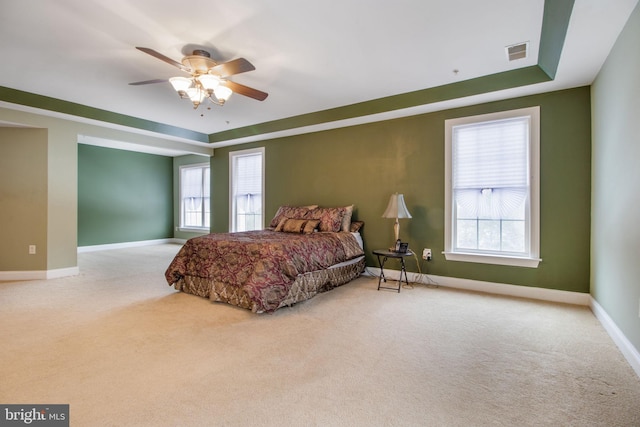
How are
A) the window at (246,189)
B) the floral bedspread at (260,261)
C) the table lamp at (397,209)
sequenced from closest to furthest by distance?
the floral bedspread at (260,261)
the table lamp at (397,209)
the window at (246,189)

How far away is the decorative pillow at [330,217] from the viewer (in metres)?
4.77

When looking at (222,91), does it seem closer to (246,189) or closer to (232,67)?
(232,67)

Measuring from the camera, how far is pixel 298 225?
4836 mm

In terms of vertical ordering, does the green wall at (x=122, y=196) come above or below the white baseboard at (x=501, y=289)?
above

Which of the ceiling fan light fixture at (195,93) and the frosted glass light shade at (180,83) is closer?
the frosted glass light shade at (180,83)

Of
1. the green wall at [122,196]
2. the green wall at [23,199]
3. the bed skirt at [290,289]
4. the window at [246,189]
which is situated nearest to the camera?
the bed skirt at [290,289]

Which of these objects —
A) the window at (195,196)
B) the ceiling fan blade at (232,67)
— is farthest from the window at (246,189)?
the ceiling fan blade at (232,67)

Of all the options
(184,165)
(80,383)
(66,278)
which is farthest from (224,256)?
(184,165)

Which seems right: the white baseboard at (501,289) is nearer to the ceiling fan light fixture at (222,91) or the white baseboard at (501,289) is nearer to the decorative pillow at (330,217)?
the decorative pillow at (330,217)

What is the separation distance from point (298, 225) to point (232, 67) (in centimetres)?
258

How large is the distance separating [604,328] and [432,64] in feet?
9.77

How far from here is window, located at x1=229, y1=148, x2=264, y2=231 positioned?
641 cm

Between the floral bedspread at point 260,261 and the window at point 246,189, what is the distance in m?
2.38

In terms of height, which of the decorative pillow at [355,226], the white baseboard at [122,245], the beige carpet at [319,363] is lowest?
the beige carpet at [319,363]
